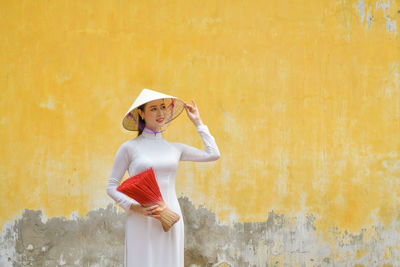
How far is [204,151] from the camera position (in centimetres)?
316

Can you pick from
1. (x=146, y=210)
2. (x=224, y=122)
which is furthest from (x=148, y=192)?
(x=224, y=122)

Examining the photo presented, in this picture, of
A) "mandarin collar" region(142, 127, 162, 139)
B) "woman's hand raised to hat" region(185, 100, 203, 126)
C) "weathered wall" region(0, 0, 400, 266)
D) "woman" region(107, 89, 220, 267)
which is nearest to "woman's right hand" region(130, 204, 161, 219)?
"woman" region(107, 89, 220, 267)

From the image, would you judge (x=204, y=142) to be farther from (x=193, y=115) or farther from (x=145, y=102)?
(x=145, y=102)

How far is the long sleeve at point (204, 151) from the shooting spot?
309 cm

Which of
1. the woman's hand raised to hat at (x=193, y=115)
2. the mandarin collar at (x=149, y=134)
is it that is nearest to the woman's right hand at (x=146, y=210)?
the mandarin collar at (x=149, y=134)

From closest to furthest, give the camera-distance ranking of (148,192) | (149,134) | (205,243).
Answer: (148,192) → (149,134) → (205,243)

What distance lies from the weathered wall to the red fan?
65.8 inches

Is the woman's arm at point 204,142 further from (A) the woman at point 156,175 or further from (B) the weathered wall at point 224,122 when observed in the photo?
(B) the weathered wall at point 224,122

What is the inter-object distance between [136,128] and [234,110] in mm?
1598

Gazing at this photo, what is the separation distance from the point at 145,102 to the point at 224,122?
1.72m

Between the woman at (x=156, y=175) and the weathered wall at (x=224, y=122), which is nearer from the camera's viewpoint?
the woman at (x=156, y=175)

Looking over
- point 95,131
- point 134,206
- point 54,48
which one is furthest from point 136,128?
point 54,48

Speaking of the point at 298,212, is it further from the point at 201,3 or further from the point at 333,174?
the point at 201,3

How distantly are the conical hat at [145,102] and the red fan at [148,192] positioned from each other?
421 millimetres
